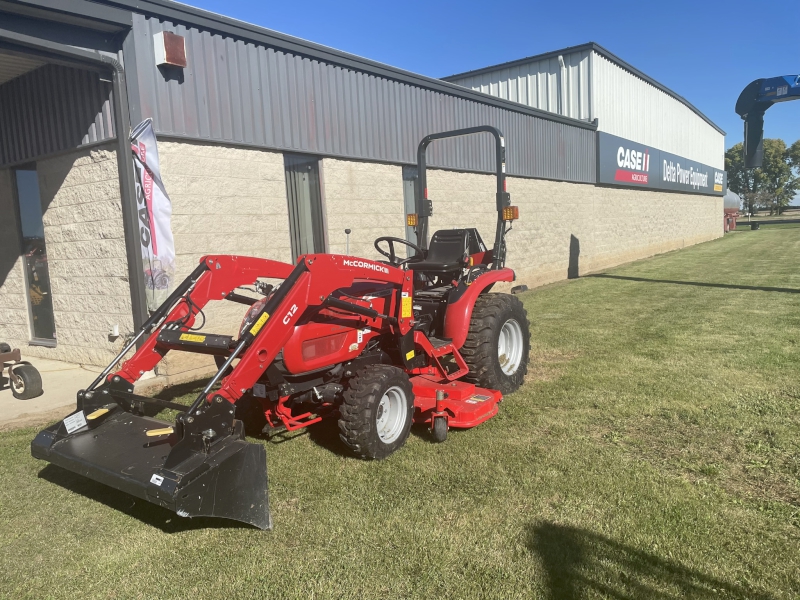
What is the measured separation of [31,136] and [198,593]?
6.79 m

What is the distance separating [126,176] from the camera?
612cm

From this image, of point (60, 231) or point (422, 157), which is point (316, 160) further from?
point (60, 231)

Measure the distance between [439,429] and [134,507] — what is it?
80.4 inches

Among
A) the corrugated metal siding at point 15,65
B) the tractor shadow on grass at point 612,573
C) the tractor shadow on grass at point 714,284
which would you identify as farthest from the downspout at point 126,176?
the tractor shadow on grass at point 714,284

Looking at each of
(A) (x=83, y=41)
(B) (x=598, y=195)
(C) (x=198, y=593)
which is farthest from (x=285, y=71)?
(B) (x=598, y=195)

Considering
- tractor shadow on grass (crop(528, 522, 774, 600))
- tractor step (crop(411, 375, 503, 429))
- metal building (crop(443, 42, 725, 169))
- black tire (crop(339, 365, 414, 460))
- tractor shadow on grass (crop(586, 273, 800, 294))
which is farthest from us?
metal building (crop(443, 42, 725, 169))

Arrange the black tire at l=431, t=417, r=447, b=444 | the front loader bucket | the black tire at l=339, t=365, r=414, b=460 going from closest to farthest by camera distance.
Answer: the front loader bucket → the black tire at l=339, t=365, r=414, b=460 → the black tire at l=431, t=417, r=447, b=444

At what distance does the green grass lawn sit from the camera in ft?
8.85

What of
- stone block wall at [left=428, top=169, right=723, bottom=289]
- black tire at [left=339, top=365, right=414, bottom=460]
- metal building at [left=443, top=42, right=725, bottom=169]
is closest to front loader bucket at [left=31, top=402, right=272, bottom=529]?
black tire at [left=339, top=365, right=414, bottom=460]

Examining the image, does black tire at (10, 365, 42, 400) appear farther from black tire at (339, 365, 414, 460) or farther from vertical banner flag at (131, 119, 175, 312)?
black tire at (339, 365, 414, 460)

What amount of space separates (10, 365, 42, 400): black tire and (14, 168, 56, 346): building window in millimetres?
1861

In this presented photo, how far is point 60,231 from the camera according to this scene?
23.5ft

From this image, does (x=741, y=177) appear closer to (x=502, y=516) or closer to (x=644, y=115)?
(x=644, y=115)

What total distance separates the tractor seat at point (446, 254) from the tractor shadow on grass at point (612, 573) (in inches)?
109
